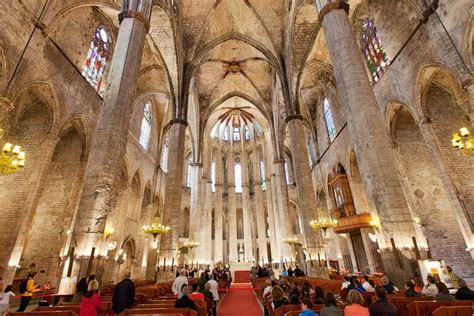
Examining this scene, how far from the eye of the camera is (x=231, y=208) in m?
30.8

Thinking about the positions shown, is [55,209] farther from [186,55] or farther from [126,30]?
[186,55]

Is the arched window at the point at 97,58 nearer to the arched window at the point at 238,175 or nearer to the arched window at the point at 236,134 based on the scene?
the arched window at the point at 236,134

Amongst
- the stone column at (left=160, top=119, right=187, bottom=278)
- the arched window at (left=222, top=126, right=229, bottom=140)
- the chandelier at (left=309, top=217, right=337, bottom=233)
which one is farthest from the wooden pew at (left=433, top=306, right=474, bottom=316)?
the arched window at (left=222, top=126, right=229, bottom=140)

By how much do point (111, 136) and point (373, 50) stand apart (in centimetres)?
1506

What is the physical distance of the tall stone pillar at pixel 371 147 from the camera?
20.4 ft

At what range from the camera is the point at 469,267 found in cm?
1136

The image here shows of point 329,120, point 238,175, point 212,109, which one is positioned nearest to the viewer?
point 329,120

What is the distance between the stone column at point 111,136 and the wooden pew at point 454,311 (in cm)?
725

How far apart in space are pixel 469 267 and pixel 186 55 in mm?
21161

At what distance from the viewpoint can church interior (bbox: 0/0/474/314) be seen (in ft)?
23.9

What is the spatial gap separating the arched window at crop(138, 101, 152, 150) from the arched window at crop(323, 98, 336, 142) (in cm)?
1576

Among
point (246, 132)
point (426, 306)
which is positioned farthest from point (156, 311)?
point (246, 132)

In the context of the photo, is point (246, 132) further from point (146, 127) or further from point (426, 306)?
point (426, 306)

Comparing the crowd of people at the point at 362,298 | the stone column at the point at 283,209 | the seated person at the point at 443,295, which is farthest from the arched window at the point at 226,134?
Answer: the seated person at the point at 443,295
